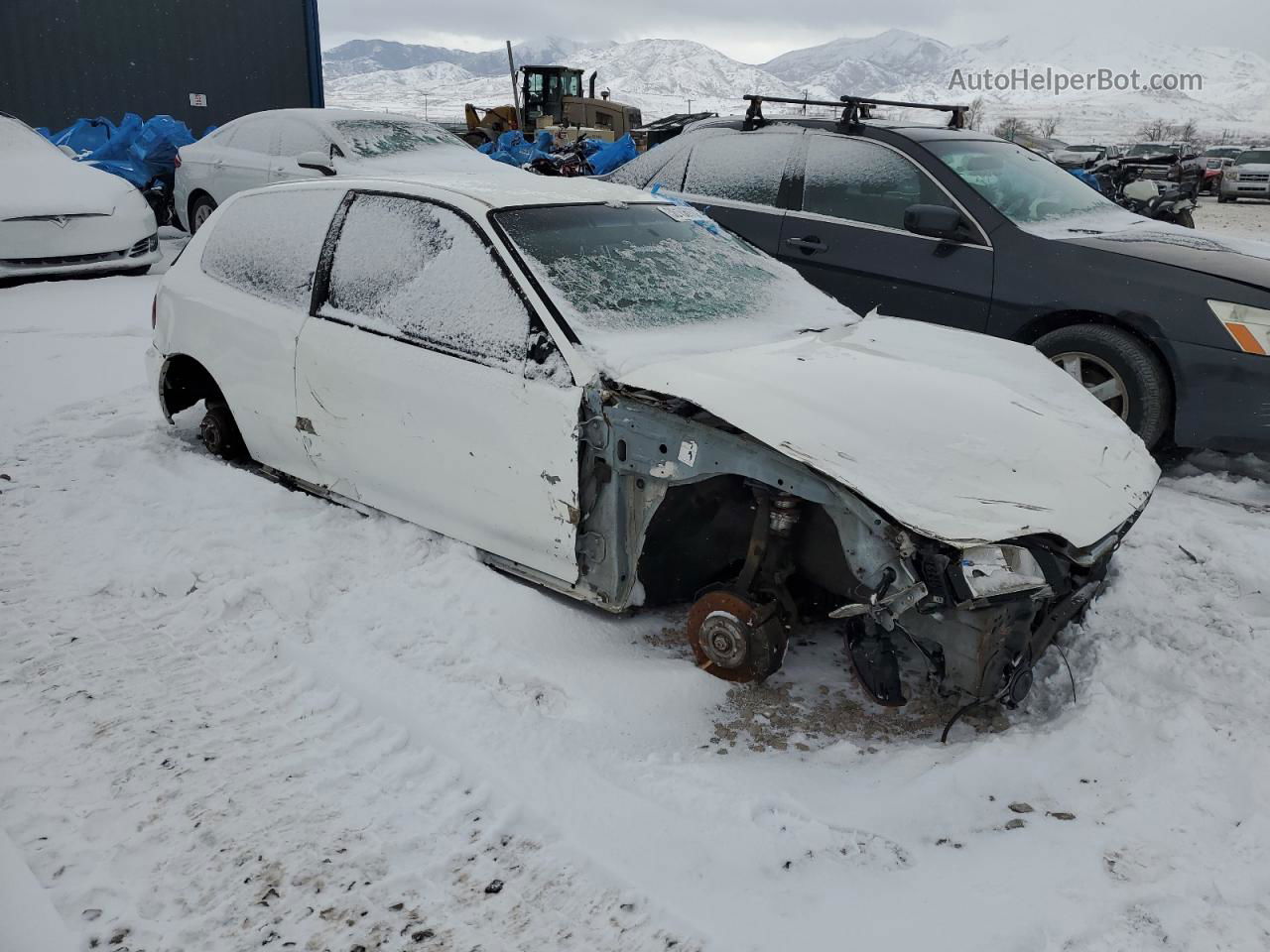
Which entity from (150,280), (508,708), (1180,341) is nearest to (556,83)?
(150,280)

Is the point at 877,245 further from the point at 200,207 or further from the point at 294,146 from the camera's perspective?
the point at 200,207

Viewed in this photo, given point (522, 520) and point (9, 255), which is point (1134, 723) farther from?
point (9, 255)

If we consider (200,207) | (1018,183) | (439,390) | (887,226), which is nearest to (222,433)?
(439,390)

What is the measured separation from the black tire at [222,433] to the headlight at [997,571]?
3.41 meters

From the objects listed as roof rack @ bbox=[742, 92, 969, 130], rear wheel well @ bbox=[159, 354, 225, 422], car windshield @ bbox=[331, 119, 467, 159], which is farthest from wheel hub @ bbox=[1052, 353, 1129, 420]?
car windshield @ bbox=[331, 119, 467, 159]

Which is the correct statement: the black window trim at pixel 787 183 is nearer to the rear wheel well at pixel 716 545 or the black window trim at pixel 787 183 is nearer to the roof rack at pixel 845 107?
the roof rack at pixel 845 107

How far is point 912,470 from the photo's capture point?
2578 millimetres

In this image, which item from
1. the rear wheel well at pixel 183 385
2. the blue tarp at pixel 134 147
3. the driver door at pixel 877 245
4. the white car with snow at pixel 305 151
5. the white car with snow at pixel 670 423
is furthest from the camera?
the blue tarp at pixel 134 147

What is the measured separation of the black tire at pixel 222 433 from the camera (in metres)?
4.45

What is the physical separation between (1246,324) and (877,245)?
5.97 feet

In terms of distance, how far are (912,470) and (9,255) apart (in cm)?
831

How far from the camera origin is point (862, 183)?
5.36 m

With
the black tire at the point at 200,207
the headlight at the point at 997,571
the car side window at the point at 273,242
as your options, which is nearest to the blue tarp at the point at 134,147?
the black tire at the point at 200,207

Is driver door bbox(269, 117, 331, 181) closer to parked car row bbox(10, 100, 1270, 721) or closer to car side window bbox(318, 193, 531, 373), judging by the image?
parked car row bbox(10, 100, 1270, 721)
